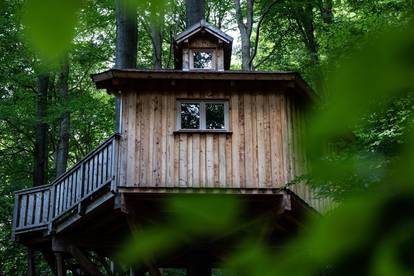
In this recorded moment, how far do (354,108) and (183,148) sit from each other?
11133 millimetres

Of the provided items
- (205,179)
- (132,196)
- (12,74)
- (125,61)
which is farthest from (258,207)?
(12,74)

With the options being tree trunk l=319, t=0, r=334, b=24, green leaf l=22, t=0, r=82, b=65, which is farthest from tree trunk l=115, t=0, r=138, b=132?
green leaf l=22, t=0, r=82, b=65

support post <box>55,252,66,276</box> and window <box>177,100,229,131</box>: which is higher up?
→ window <box>177,100,229,131</box>

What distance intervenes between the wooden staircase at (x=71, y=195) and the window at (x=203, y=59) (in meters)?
2.94

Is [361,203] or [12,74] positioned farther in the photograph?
[12,74]

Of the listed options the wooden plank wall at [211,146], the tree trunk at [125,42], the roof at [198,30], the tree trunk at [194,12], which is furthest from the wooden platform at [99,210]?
the tree trunk at [194,12]

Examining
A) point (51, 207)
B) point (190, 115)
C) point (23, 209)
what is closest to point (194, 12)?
point (190, 115)

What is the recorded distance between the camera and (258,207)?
1205 cm

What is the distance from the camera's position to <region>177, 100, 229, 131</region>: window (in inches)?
483

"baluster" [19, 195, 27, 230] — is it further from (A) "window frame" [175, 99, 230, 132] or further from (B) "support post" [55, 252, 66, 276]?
(A) "window frame" [175, 99, 230, 132]

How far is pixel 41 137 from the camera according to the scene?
72.7ft

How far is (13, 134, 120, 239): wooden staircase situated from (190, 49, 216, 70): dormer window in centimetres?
294

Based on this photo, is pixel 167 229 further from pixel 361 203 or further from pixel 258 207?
pixel 258 207

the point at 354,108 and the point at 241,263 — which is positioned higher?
the point at 354,108
